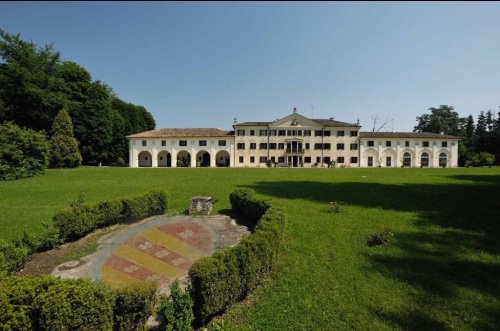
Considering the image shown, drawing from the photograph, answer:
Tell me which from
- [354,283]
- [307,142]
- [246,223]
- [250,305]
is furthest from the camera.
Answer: [307,142]

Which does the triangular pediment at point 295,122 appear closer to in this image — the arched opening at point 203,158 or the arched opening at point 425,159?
the arched opening at point 203,158

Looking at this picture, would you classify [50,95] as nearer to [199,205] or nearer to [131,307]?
[199,205]

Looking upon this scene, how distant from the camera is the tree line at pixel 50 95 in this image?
3950cm

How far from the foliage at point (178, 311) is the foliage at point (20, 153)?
25957mm

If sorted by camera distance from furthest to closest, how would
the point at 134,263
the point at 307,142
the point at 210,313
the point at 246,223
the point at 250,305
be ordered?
the point at 307,142
the point at 246,223
the point at 134,263
the point at 250,305
the point at 210,313

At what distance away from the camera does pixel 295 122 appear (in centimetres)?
5575

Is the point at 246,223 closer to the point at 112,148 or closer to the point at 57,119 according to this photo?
the point at 57,119

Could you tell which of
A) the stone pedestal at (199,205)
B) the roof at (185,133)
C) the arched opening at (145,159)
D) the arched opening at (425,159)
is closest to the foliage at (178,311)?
the stone pedestal at (199,205)

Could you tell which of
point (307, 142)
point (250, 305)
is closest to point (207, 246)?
point (250, 305)

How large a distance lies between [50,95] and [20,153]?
20258 millimetres

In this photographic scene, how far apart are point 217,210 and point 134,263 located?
6.60 meters

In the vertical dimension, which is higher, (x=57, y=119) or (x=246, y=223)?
(x=57, y=119)

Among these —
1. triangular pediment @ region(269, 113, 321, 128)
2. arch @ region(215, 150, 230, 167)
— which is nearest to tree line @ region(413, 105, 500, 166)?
triangular pediment @ region(269, 113, 321, 128)

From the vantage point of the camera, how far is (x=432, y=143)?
56.2 m
